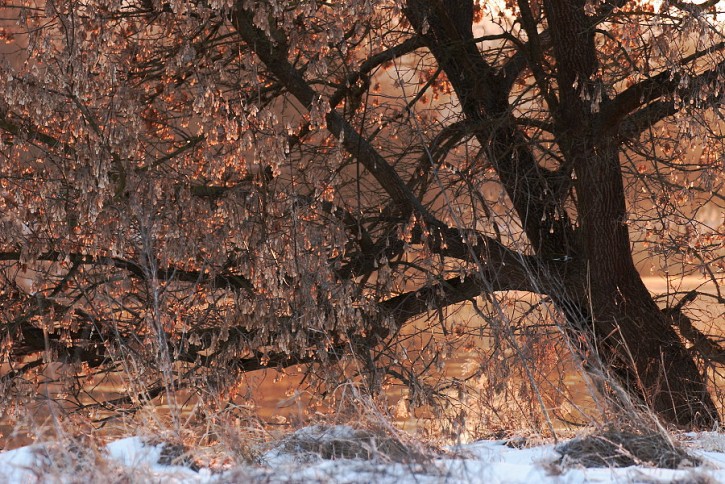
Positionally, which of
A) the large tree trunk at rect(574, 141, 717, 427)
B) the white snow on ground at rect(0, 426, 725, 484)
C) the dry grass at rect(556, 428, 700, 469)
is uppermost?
the large tree trunk at rect(574, 141, 717, 427)

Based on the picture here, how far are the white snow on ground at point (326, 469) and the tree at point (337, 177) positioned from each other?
2790mm

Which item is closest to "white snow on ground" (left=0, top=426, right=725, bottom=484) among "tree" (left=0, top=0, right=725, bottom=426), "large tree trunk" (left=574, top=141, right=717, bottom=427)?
"tree" (left=0, top=0, right=725, bottom=426)

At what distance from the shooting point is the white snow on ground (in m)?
3.85

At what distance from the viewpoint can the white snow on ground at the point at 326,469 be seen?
3.85 metres

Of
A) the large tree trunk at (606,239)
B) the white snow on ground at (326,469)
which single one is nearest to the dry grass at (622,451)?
the white snow on ground at (326,469)

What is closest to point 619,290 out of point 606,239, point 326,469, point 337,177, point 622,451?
point 606,239

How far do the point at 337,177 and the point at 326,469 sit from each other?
5.15m

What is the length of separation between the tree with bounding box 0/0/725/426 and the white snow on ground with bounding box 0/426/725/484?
2790mm

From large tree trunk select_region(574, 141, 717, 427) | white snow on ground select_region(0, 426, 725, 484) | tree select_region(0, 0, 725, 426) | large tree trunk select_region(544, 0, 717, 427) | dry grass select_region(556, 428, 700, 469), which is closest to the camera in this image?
white snow on ground select_region(0, 426, 725, 484)

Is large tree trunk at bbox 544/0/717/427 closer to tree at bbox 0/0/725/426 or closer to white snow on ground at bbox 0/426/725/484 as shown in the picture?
tree at bbox 0/0/725/426

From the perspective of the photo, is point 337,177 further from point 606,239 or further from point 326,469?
point 326,469

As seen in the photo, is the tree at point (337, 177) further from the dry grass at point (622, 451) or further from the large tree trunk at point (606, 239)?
the dry grass at point (622, 451)

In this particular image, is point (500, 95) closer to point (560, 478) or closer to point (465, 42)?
point (465, 42)

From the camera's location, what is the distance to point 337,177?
8961mm
